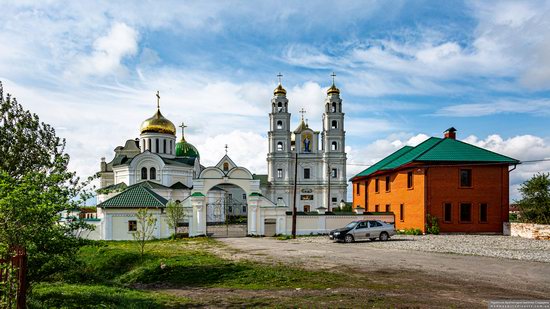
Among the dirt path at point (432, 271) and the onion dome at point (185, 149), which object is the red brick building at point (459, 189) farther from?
the onion dome at point (185, 149)

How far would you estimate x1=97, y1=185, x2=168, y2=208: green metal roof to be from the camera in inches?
1041

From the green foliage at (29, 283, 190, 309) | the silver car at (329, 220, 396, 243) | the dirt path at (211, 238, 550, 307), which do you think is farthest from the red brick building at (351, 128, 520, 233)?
the green foliage at (29, 283, 190, 309)

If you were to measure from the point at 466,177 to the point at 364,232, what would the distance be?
987 centimetres

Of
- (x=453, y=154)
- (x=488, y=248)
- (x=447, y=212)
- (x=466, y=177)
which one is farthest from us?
(x=453, y=154)

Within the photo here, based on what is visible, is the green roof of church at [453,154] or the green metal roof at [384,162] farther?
the green metal roof at [384,162]

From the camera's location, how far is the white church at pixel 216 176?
27.2 meters

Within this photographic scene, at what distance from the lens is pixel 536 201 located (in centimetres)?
2608

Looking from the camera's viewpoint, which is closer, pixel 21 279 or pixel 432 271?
pixel 21 279

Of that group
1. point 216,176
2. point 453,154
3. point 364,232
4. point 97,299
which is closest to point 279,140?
point 216,176

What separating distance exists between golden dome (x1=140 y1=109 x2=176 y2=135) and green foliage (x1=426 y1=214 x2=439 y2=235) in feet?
101

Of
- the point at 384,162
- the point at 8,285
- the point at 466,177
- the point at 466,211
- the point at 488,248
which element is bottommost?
the point at 488,248

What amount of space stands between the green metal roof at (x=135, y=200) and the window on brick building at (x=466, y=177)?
20401 mm

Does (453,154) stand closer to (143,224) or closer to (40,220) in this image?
(143,224)

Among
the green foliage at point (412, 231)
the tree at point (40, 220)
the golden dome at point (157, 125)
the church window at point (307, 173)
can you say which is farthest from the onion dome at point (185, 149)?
the tree at point (40, 220)
